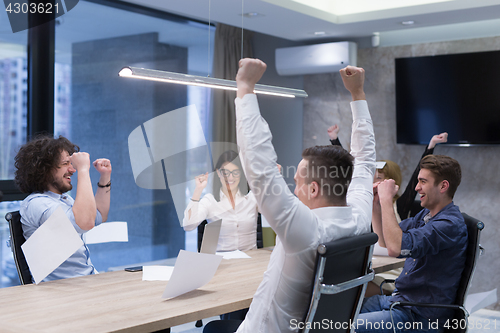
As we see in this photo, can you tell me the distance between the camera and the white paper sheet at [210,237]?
2.53 meters

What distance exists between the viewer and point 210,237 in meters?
2.58

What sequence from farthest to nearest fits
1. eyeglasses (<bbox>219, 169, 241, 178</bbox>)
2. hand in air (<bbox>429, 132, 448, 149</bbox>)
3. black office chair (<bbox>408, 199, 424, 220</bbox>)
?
hand in air (<bbox>429, 132, 448, 149</bbox>) < black office chair (<bbox>408, 199, 424, 220</bbox>) < eyeglasses (<bbox>219, 169, 241, 178</bbox>)

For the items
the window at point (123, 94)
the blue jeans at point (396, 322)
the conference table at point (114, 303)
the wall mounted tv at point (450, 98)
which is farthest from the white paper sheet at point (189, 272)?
the wall mounted tv at point (450, 98)

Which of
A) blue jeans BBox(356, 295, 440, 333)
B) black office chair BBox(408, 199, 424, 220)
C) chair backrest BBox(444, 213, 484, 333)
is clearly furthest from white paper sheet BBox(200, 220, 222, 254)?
black office chair BBox(408, 199, 424, 220)

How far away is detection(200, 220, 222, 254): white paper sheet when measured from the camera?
2529 mm

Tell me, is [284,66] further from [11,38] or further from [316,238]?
[316,238]

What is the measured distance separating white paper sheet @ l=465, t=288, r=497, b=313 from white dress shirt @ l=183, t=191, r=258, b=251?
1.42 meters

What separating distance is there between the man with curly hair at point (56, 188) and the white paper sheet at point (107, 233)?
222mm

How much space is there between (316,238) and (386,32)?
4.34 metres

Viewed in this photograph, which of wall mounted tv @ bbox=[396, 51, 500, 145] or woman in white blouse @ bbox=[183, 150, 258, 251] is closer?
woman in white blouse @ bbox=[183, 150, 258, 251]

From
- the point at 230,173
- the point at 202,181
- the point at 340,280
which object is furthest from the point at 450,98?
the point at 340,280

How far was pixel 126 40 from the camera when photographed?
15.5 ft

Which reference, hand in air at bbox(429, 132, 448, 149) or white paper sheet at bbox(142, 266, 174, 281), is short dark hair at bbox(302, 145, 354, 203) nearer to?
white paper sheet at bbox(142, 266, 174, 281)

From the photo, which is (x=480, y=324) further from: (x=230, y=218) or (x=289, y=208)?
(x=289, y=208)
